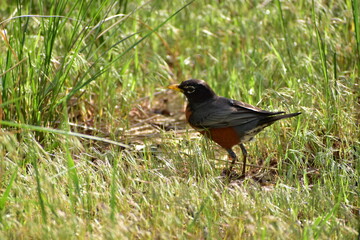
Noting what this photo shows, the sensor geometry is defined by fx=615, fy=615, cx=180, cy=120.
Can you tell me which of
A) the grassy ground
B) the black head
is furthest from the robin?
the grassy ground

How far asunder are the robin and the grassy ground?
0.12 meters

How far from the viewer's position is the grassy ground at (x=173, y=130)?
3088mm

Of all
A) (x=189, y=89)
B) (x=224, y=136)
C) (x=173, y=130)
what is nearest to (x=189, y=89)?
(x=189, y=89)

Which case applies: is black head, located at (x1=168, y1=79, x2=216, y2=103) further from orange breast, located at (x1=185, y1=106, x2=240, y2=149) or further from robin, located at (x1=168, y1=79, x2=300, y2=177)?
orange breast, located at (x1=185, y1=106, x2=240, y2=149)

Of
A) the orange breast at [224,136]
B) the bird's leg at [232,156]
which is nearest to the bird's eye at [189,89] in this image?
the orange breast at [224,136]

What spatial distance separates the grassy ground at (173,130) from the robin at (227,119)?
116 millimetres

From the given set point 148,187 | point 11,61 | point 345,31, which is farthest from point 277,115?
point 11,61

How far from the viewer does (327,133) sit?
14.0ft

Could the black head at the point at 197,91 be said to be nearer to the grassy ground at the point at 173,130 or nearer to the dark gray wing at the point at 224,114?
the dark gray wing at the point at 224,114

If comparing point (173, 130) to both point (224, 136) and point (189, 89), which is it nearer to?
point (189, 89)

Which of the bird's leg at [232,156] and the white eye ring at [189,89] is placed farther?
the white eye ring at [189,89]

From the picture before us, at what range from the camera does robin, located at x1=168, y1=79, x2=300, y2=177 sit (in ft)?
14.1

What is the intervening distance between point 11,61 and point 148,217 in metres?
1.84

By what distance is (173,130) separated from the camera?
191 inches
